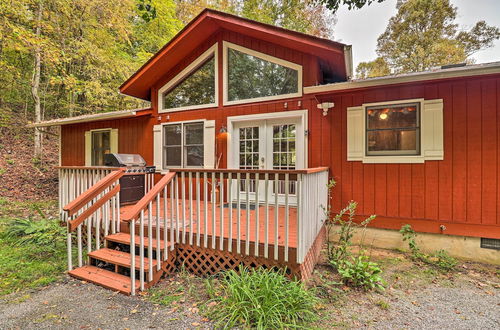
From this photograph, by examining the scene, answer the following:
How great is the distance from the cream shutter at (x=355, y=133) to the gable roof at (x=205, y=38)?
0.98 metres

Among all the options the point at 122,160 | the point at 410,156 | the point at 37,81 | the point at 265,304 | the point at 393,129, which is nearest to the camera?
the point at 265,304

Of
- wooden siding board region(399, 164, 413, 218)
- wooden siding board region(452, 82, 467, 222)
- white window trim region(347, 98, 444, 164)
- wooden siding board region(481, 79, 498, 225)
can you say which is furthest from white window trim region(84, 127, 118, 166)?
wooden siding board region(481, 79, 498, 225)

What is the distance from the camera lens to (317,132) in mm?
4559

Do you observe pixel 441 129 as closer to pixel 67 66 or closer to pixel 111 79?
pixel 111 79

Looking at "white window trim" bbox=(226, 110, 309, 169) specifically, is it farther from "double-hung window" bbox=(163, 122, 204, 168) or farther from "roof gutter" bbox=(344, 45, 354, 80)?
"roof gutter" bbox=(344, 45, 354, 80)

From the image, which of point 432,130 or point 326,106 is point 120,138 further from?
point 432,130

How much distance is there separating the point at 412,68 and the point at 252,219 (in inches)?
589

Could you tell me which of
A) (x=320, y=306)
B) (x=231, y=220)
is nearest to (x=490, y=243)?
(x=320, y=306)

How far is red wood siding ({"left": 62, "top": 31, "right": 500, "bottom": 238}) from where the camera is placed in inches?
140

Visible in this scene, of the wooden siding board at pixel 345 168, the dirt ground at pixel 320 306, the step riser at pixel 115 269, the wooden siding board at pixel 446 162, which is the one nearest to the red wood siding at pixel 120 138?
the step riser at pixel 115 269

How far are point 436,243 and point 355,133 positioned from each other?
218 centimetres

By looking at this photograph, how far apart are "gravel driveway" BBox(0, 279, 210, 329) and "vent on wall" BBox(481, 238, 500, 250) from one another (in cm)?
421

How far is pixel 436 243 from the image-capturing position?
12.6ft

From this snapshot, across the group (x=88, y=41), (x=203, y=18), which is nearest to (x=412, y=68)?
(x=203, y=18)
